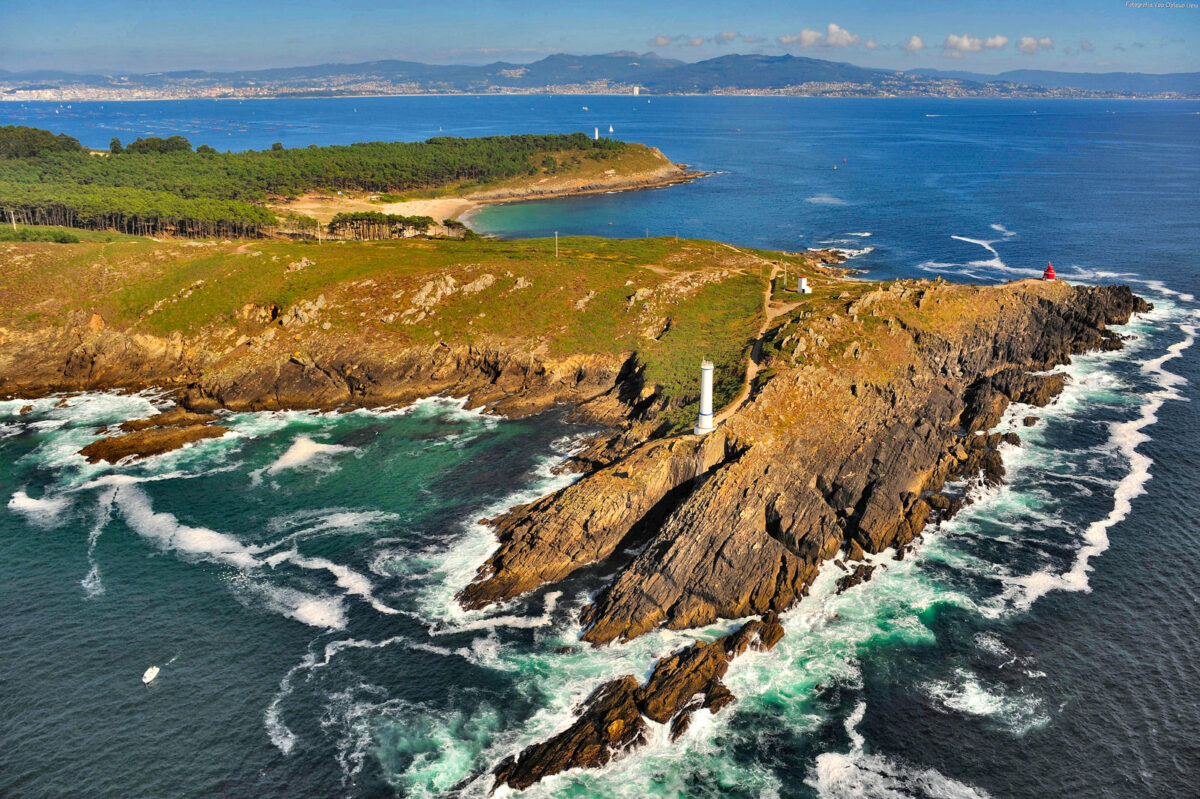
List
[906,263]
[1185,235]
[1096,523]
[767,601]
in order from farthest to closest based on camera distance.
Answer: [1185,235] < [906,263] < [1096,523] < [767,601]

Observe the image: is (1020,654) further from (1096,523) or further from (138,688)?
(138,688)

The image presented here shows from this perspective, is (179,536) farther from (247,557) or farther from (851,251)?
(851,251)

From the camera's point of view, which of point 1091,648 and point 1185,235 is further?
point 1185,235

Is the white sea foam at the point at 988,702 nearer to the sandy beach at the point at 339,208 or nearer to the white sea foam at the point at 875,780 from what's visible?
the white sea foam at the point at 875,780

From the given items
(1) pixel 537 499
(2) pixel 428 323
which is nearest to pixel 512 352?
(2) pixel 428 323

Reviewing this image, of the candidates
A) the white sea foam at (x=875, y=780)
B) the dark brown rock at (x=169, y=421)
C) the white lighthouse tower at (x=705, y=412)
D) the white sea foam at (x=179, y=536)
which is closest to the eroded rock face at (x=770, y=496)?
the white lighthouse tower at (x=705, y=412)

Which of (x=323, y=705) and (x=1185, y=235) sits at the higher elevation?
(x=1185, y=235)

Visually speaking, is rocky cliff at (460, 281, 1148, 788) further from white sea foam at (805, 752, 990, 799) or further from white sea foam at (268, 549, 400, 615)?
white sea foam at (805, 752, 990, 799)
